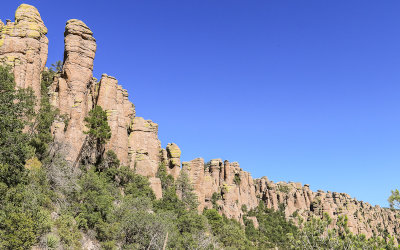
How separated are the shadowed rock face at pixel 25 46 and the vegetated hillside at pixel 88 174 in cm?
12

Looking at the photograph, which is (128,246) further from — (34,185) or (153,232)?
(34,185)

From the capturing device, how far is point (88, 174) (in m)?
32.9

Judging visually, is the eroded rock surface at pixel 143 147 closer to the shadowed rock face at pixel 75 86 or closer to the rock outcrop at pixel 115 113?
the rock outcrop at pixel 115 113

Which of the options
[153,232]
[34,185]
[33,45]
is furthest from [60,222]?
[33,45]

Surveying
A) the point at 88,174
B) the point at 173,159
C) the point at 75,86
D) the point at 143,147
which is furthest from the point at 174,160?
the point at 88,174

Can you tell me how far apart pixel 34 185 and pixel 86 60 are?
25.4 metres

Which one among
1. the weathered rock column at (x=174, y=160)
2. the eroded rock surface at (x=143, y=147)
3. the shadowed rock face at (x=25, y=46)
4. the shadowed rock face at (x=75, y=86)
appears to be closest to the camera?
the shadowed rock face at (x=25, y=46)

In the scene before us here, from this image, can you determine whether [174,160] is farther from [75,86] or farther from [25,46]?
[25,46]

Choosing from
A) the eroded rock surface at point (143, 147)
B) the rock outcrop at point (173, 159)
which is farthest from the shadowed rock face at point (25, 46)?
the rock outcrop at point (173, 159)

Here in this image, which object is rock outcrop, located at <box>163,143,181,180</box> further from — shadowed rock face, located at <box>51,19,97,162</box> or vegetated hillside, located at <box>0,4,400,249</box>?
shadowed rock face, located at <box>51,19,97,162</box>

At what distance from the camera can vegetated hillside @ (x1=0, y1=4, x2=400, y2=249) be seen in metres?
21.1

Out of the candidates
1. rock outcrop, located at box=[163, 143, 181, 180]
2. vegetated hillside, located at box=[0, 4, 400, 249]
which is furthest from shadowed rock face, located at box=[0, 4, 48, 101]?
rock outcrop, located at box=[163, 143, 181, 180]

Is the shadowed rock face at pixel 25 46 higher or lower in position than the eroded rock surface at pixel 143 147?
higher

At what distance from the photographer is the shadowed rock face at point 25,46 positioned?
117 ft
